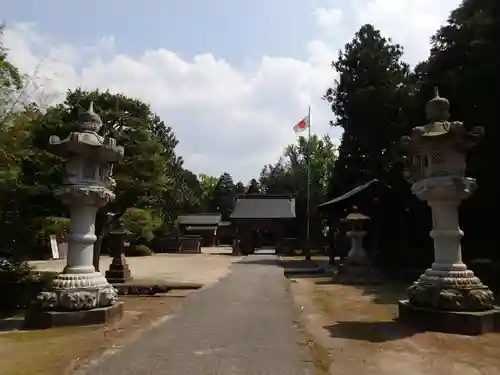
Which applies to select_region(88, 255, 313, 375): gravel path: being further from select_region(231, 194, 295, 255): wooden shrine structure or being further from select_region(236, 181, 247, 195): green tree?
select_region(236, 181, 247, 195): green tree

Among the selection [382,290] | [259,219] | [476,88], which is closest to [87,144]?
[382,290]

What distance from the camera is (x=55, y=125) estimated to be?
13.3 meters

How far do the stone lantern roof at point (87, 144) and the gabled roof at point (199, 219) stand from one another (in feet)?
144

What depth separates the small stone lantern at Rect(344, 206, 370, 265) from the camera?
59.4ft

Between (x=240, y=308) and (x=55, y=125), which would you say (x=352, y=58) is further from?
(x=240, y=308)

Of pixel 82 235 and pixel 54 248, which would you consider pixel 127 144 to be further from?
pixel 54 248

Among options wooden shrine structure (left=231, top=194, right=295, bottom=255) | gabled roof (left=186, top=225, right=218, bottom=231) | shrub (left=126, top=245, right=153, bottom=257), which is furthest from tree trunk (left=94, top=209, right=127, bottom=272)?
gabled roof (left=186, top=225, right=218, bottom=231)

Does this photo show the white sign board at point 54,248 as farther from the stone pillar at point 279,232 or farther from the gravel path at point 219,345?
the gravel path at point 219,345

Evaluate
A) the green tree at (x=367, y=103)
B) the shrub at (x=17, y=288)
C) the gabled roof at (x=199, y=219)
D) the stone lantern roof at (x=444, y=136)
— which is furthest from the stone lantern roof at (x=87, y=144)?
the gabled roof at (x=199, y=219)

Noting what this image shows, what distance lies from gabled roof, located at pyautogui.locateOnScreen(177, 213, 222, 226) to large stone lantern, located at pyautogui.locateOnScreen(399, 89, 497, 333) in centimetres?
4550

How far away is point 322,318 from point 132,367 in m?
4.90

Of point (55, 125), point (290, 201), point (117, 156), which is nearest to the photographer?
point (117, 156)

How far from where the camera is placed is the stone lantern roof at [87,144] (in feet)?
27.0

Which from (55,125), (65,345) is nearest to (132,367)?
(65,345)
